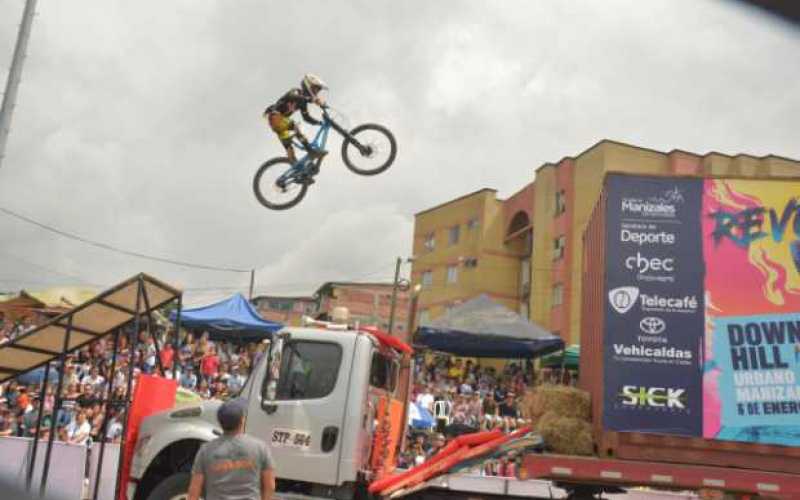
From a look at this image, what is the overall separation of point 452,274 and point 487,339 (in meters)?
34.8

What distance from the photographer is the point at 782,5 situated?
1195 mm

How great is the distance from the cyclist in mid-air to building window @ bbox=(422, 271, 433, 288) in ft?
152

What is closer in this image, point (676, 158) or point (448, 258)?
point (676, 158)

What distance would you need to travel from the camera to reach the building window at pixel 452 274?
55750 millimetres

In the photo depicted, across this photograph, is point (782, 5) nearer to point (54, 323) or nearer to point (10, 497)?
point (10, 497)

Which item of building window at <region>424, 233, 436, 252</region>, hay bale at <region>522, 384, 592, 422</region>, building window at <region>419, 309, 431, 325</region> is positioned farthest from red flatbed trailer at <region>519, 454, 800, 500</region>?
building window at <region>424, 233, 436, 252</region>

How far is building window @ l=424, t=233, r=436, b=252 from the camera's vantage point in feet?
193

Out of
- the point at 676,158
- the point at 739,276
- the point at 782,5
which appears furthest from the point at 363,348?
the point at 676,158

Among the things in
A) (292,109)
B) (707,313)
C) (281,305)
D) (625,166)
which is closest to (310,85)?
(292,109)

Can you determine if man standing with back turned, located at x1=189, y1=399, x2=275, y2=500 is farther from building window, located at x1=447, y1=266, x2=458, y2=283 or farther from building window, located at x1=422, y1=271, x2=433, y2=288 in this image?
building window, located at x1=422, y1=271, x2=433, y2=288

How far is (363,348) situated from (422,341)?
1339 centimetres

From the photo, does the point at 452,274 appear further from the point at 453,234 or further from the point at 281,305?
the point at 281,305

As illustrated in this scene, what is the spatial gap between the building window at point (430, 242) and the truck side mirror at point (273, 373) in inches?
1984

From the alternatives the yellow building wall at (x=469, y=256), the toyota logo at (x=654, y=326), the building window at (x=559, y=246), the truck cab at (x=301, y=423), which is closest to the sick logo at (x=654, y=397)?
the toyota logo at (x=654, y=326)
